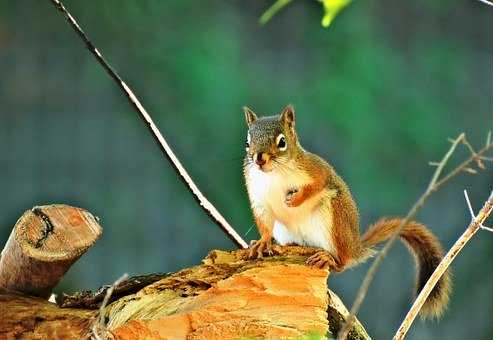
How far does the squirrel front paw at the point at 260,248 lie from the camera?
1.45m

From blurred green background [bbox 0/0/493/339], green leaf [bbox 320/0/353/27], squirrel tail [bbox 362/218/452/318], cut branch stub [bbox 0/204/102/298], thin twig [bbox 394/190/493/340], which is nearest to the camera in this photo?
green leaf [bbox 320/0/353/27]

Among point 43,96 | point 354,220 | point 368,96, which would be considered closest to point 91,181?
point 43,96

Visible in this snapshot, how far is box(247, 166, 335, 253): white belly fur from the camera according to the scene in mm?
1564

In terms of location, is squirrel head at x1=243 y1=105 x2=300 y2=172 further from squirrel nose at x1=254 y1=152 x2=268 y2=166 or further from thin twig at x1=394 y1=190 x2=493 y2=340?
thin twig at x1=394 y1=190 x2=493 y2=340

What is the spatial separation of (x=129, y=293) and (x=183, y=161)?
1424 millimetres

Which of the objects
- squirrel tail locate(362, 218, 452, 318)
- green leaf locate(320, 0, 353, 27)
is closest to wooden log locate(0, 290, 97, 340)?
squirrel tail locate(362, 218, 452, 318)

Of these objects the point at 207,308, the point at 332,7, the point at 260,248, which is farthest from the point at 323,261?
the point at 332,7

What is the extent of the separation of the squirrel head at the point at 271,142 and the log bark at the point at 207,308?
0.19 meters

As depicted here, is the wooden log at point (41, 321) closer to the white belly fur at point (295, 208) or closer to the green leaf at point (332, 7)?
the white belly fur at point (295, 208)

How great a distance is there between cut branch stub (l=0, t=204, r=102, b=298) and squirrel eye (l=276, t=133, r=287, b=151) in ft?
1.02

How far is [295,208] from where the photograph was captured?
158 cm

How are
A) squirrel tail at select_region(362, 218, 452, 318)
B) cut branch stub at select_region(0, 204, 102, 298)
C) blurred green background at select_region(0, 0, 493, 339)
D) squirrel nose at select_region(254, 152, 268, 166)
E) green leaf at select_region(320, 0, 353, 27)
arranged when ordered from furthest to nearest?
blurred green background at select_region(0, 0, 493, 339)
squirrel tail at select_region(362, 218, 452, 318)
squirrel nose at select_region(254, 152, 268, 166)
cut branch stub at select_region(0, 204, 102, 298)
green leaf at select_region(320, 0, 353, 27)

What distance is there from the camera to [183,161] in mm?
2854

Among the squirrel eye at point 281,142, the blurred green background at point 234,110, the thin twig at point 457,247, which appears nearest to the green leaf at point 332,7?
the thin twig at point 457,247
